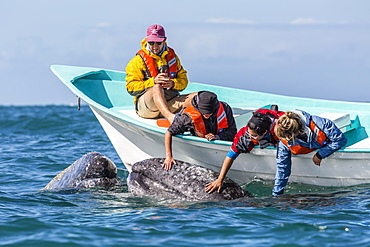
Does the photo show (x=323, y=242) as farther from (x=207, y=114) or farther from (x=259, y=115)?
(x=207, y=114)

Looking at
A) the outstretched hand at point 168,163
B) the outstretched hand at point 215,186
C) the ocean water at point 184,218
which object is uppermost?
the outstretched hand at point 168,163

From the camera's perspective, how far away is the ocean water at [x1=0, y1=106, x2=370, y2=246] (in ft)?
19.5

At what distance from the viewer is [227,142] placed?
795 centimetres

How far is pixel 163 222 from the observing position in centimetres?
655

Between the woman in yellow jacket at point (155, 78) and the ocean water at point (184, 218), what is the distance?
1.53m

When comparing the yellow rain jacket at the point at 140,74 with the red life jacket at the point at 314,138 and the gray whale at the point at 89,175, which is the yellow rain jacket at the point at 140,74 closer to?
the gray whale at the point at 89,175

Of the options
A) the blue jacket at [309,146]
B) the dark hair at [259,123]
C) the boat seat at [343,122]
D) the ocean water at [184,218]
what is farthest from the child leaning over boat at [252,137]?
the boat seat at [343,122]

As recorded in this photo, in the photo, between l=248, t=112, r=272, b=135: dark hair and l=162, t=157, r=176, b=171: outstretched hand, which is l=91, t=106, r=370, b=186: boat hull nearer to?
l=162, t=157, r=176, b=171: outstretched hand

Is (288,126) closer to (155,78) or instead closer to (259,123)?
(259,123)

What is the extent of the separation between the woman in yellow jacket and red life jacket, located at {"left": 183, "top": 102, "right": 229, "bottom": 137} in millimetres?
875

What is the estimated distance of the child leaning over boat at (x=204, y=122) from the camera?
793 cm

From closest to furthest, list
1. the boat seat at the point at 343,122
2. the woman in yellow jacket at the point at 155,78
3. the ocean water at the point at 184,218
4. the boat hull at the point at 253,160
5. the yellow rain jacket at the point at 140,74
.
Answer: the ocean water at the point at 184,218
the boat hull at the point at 253,160
the boat seat at the point at 343,122
the woman in yellow jacket at the point at 155,78
the yellow rain jacket at the point at 140,74

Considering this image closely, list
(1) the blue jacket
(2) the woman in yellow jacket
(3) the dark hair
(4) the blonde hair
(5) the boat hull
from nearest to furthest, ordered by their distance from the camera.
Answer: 1. (4) the blonde hair
2. (3) the dark hair
3. (1) the blue jacket
4. (5) the boat hull
5. (2) the woman in yellow jacket

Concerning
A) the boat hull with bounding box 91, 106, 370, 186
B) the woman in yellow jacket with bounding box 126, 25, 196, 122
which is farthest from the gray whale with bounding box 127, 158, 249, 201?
the woman in yellow jacket with bounding box 126, 25, 196, 122
